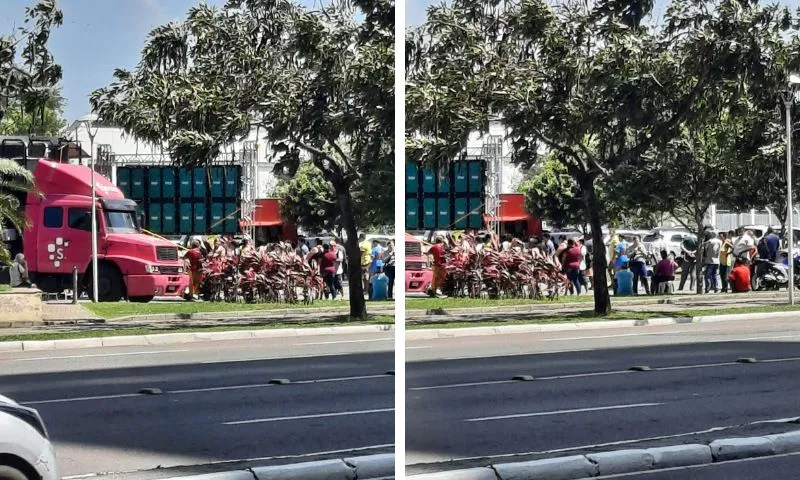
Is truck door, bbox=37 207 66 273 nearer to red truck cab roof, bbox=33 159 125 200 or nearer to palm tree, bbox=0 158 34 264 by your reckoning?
red truck cab roof, bbox=33 159 125 200

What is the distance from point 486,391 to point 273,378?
2.75m

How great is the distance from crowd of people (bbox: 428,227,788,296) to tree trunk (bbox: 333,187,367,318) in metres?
6.18

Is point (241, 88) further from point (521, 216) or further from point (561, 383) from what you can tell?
point (521, 216)

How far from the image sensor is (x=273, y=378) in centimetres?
1492

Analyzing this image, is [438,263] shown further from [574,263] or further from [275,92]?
[275,92]

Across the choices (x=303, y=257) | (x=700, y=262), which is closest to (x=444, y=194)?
(x=303, y=257)

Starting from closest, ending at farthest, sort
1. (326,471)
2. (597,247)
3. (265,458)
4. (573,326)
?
(326,471) → (265,458) → (573,326) → (597,247)

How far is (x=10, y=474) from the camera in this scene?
18.7 ft

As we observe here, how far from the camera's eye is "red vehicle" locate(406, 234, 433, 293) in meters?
33.4

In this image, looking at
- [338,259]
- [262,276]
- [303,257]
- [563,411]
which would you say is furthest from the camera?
[338,259]

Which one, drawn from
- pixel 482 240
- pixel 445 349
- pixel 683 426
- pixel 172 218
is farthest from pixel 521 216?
pixel 683 426

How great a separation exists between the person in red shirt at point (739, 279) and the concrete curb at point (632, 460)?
997 inches

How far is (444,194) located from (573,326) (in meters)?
3.31

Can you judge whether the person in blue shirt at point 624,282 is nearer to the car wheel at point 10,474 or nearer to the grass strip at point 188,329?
the grass strip at point 188,329
